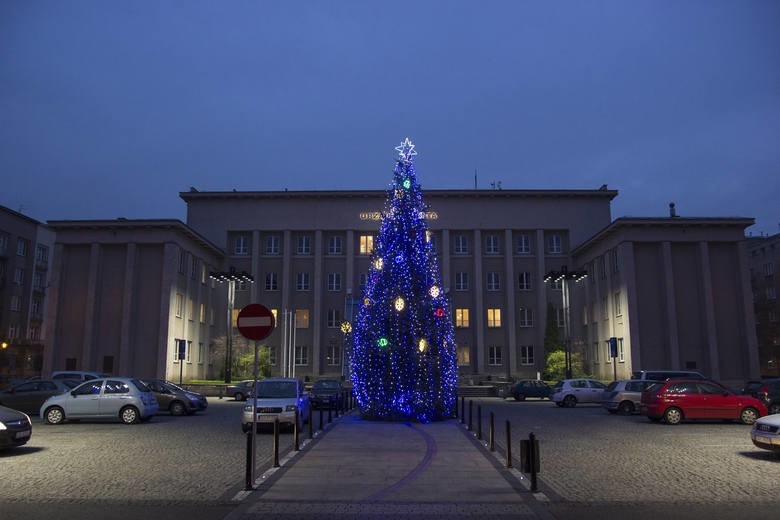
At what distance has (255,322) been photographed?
10.7 meters

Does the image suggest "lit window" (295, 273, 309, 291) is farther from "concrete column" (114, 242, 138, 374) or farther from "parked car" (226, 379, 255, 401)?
"parked car" (226, 379, 255, 401)

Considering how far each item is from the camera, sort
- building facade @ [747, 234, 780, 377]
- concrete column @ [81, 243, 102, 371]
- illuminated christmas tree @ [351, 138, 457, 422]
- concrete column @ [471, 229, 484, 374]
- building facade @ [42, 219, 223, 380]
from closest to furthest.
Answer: illuminated christmas tree @ [351, 138, 457, 422] < building facade @ [42, 219, 223, 380] < concrete column @ [81, 243, 102, 371] < concrete column @ [471, 229, 484, 374] < building facade @ [747, 234, 780, 377]

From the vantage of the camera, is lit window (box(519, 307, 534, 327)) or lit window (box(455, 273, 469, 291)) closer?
lit window (box(519, 307, 534, 327))

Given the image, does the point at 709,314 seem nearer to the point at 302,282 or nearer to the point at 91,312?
the point at 302,282

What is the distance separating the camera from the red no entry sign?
10.6 m

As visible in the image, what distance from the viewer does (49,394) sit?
2367 centimetres

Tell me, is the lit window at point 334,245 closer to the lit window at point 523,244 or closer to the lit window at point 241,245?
the lit window at point 241,245

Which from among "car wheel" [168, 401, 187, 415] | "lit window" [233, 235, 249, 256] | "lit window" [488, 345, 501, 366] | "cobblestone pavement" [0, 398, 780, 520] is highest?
"lit window" [233, 235, 249, 256]

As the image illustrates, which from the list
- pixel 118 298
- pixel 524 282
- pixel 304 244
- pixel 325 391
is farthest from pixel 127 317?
pixel 524 282

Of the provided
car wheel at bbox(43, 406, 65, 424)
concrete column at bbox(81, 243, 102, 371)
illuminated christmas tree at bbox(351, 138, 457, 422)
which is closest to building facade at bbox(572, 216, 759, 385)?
illuminated christmas tree at bbox(351, 138, 457, 422)

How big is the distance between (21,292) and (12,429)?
62360mm

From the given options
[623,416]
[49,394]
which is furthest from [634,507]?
[49,394]

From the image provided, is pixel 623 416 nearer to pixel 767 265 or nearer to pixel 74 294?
pixel 74 294

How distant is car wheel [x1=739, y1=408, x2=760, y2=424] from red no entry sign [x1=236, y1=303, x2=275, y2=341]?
1762 centimetres
